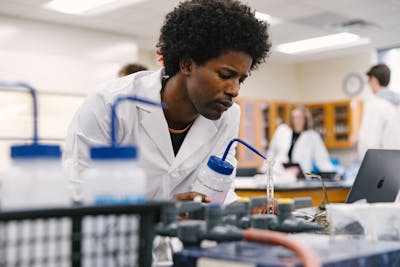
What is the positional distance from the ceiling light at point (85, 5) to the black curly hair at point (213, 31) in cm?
342

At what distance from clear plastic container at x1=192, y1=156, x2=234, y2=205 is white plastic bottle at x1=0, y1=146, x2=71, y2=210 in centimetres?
56

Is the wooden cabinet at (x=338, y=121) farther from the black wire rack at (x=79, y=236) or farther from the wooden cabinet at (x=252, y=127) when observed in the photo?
the black wire rack at (x=79, y=236)

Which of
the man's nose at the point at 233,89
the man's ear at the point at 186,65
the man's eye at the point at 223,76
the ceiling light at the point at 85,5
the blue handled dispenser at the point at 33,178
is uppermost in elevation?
the ceiling light at the point at 85,5

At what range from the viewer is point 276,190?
A: 3436mm

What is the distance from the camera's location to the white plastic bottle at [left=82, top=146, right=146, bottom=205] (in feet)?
1.86

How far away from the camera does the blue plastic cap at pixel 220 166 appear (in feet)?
3.59

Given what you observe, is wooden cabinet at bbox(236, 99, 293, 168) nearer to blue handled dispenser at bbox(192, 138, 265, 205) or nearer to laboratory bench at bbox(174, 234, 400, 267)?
blue handled dispenser at bbox(192, 138, 265, 205)

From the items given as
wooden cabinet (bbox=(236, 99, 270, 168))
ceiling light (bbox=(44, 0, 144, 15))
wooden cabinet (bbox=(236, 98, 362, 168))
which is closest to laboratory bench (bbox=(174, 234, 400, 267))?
ceiling light (bbox=(44, 0, 144, 15))

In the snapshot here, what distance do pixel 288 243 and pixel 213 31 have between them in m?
0.78

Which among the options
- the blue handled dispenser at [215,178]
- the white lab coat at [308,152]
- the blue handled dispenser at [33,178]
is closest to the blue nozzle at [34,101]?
the blue handled dispenser at [33,178]

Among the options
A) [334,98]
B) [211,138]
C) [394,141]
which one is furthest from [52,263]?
[334,98]

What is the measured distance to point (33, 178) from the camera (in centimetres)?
56

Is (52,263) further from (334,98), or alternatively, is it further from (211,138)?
(334,98)

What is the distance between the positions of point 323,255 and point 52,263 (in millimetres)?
311
